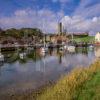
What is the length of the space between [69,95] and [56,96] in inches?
35.7

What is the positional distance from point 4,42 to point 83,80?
152 m

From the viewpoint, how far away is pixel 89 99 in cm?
1772

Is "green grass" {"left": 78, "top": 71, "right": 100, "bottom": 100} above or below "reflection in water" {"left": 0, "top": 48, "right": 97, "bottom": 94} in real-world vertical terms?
above

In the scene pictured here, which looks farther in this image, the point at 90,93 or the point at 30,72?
the point at 30,72

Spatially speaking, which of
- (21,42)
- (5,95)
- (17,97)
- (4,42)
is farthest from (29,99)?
(21,42)

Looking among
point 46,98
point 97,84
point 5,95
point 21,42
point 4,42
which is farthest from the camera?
point 21,42

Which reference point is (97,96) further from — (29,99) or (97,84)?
(29,99)

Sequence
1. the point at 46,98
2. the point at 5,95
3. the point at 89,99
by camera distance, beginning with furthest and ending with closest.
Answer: the point at 5,95
the point at 46,98
the point at 89,99

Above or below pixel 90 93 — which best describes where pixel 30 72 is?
below

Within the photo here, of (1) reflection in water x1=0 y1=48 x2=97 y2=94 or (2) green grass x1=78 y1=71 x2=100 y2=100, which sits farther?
(1) reflection in water x1=0 y1=48 x2=97 y2=94

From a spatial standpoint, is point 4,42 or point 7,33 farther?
point 7,33

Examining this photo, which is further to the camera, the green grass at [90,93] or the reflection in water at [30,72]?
the reflection in water at [30,72]

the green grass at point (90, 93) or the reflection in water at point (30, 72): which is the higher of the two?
the green grass at point (90, 93)

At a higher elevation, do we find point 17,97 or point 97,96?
point 97,96
